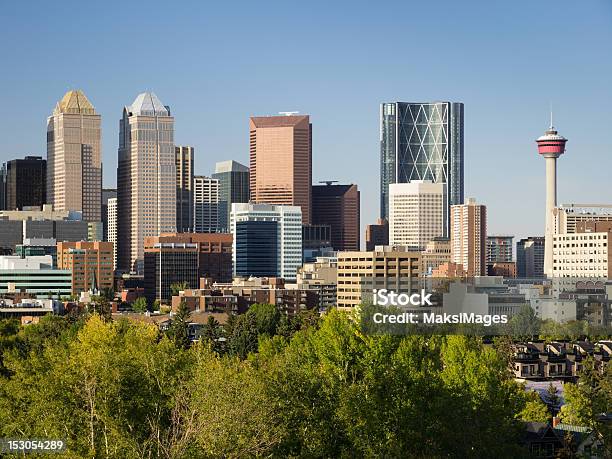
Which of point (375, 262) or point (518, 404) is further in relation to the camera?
point (375, 262)

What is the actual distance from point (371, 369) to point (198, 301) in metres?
109

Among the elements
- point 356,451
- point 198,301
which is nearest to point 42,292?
point 198,301

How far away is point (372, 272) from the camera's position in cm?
14850

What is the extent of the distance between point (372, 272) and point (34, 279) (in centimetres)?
5047

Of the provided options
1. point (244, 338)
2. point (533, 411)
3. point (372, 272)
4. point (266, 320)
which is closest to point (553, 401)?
point (533, 411)

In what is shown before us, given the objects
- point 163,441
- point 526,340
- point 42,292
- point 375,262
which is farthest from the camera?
point 42,292

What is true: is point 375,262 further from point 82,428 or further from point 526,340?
point 82,428

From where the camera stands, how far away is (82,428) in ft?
145

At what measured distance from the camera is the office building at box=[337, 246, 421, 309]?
144 m

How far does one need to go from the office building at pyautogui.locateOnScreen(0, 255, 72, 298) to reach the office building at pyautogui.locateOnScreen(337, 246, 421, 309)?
39.5m
